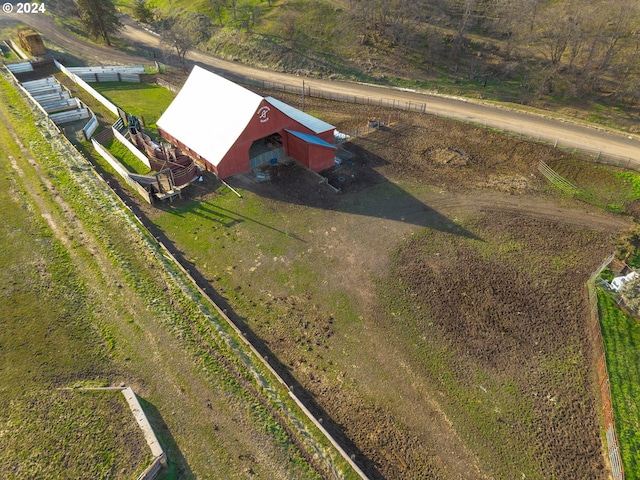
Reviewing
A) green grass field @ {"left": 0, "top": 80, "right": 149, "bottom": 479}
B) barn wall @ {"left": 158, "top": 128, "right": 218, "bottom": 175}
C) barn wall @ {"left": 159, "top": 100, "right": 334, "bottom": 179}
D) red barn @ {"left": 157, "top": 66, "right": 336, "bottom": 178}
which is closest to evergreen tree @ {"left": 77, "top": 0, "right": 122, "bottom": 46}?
barn wall @ {"left": 158, "top": 128, "right": 218, "bottom": 175}

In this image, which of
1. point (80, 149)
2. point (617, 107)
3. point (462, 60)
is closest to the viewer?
point (80, 149)

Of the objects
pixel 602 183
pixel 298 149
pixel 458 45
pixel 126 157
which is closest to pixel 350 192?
pixel 298 149

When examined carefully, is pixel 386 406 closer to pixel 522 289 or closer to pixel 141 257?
pixel 522 289

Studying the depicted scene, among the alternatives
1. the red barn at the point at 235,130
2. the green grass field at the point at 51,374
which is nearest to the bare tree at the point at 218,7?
the red barn at the point at 235,130

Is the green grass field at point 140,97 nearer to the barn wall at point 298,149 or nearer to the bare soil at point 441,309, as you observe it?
the barn wall at point 298,149

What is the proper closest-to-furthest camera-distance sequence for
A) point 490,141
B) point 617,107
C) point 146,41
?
1. point 490,141
2. point 617,107
3. point 146,41

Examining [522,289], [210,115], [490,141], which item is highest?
[210,115]

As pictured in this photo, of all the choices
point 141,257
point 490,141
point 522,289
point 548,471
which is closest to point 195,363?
point 141,257

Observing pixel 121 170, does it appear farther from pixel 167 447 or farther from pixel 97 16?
pixel 97 16
